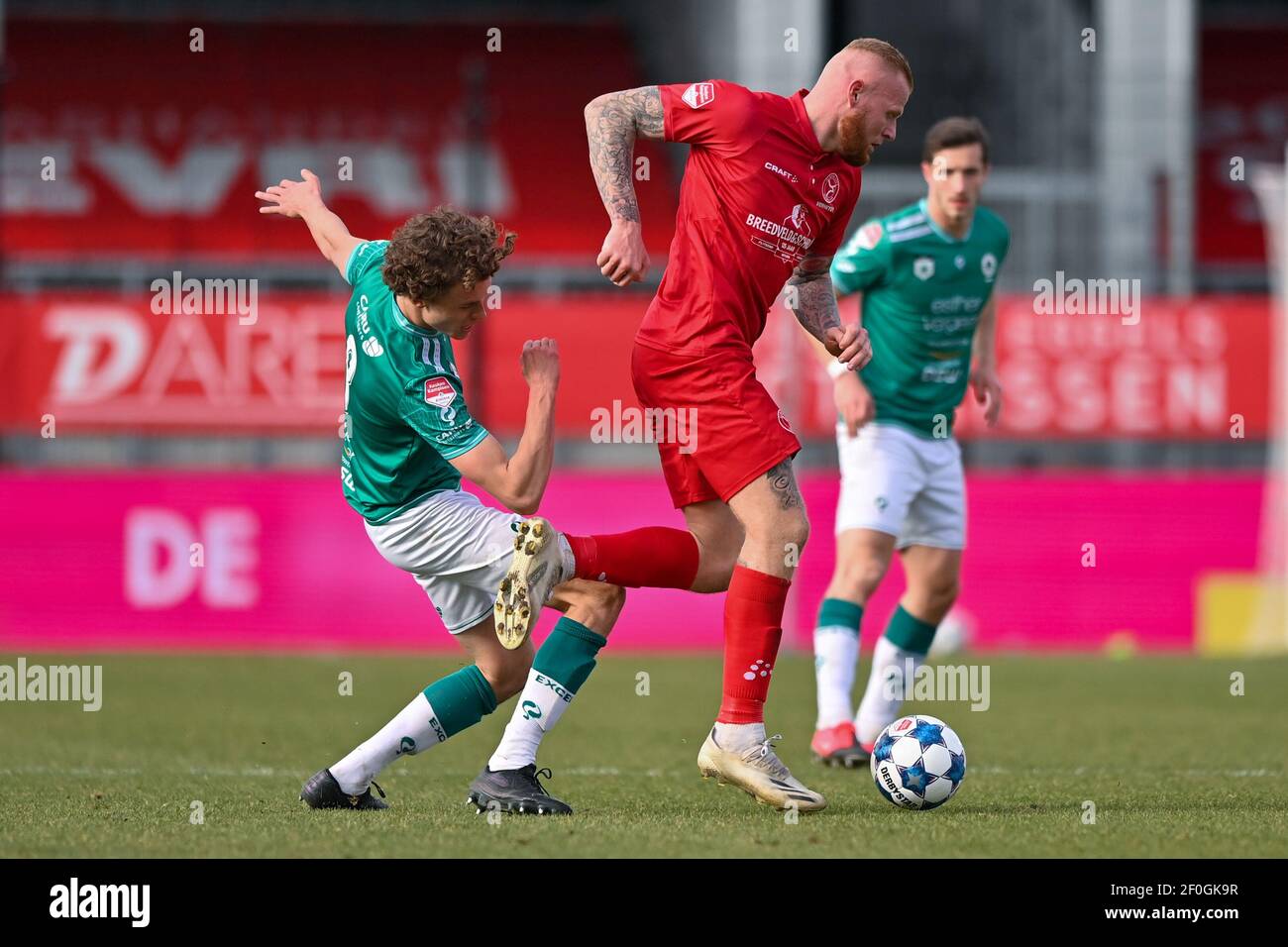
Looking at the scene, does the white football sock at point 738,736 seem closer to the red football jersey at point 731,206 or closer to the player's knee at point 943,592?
the red football jersey at point 731,206

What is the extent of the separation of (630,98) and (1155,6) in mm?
14389

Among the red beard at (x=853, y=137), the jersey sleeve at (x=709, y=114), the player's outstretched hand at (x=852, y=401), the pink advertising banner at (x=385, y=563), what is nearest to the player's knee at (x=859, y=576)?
the player's outstretched hand at (x=852, y=401)

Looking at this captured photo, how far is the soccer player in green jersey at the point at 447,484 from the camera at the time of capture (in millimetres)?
4551

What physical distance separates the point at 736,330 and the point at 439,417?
92 centimetres

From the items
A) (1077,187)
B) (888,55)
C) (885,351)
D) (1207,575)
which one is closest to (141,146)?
(1077,187)

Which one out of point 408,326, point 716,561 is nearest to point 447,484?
point 408,326

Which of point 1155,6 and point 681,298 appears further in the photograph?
point 1155,6

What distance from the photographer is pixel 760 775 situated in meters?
4.78

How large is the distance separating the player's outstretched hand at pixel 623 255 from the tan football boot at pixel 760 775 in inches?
→ 48.2

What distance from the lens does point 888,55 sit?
4.98 m

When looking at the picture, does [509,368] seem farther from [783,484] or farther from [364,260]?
[783,484]

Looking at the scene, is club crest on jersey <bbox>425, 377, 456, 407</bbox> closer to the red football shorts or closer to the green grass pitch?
the red football shorts
